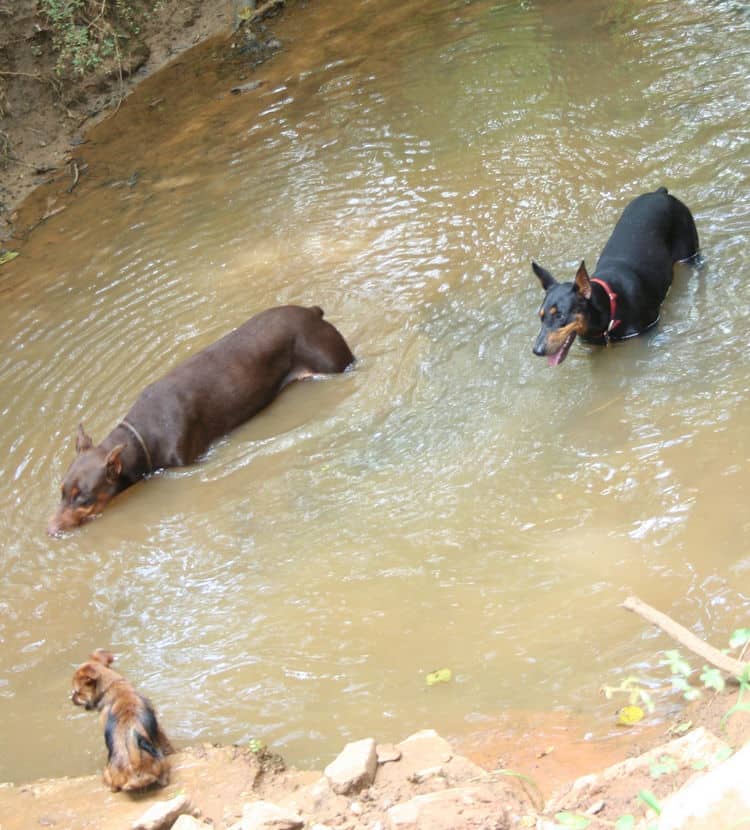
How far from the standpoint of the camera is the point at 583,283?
6590mm

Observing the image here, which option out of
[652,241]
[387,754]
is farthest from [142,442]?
[652,241]

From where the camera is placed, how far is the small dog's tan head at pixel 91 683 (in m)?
4.72

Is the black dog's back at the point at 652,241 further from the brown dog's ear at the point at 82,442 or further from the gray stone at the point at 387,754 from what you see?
the gray stone at the point at 387,754

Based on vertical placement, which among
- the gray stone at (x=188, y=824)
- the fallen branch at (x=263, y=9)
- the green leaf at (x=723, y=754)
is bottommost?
the green leaf at (x=723, y=754)

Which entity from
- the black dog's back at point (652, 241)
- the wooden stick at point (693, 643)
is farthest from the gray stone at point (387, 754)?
the black dog's back at point (652, 241)

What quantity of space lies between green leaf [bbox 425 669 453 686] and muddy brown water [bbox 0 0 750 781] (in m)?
0.05

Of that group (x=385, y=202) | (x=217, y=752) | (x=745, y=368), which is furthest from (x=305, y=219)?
(x=217, y=752)

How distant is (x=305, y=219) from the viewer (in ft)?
31.1

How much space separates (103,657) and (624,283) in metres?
4.17

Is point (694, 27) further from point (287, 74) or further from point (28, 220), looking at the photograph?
point (28, 220)

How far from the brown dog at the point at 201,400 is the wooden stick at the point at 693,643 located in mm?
3937

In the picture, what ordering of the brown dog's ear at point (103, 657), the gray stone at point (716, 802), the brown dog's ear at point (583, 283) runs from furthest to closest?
the brown dog's ear at point (583, 283) < the brown dog's ear at point (103, 657) < the gray stone at point (716, 802)

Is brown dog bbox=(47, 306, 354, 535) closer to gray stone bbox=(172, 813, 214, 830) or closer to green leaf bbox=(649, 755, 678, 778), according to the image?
gray stone bbox=(172, 813, 214, 830)

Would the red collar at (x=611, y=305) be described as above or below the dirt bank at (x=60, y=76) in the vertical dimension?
below
